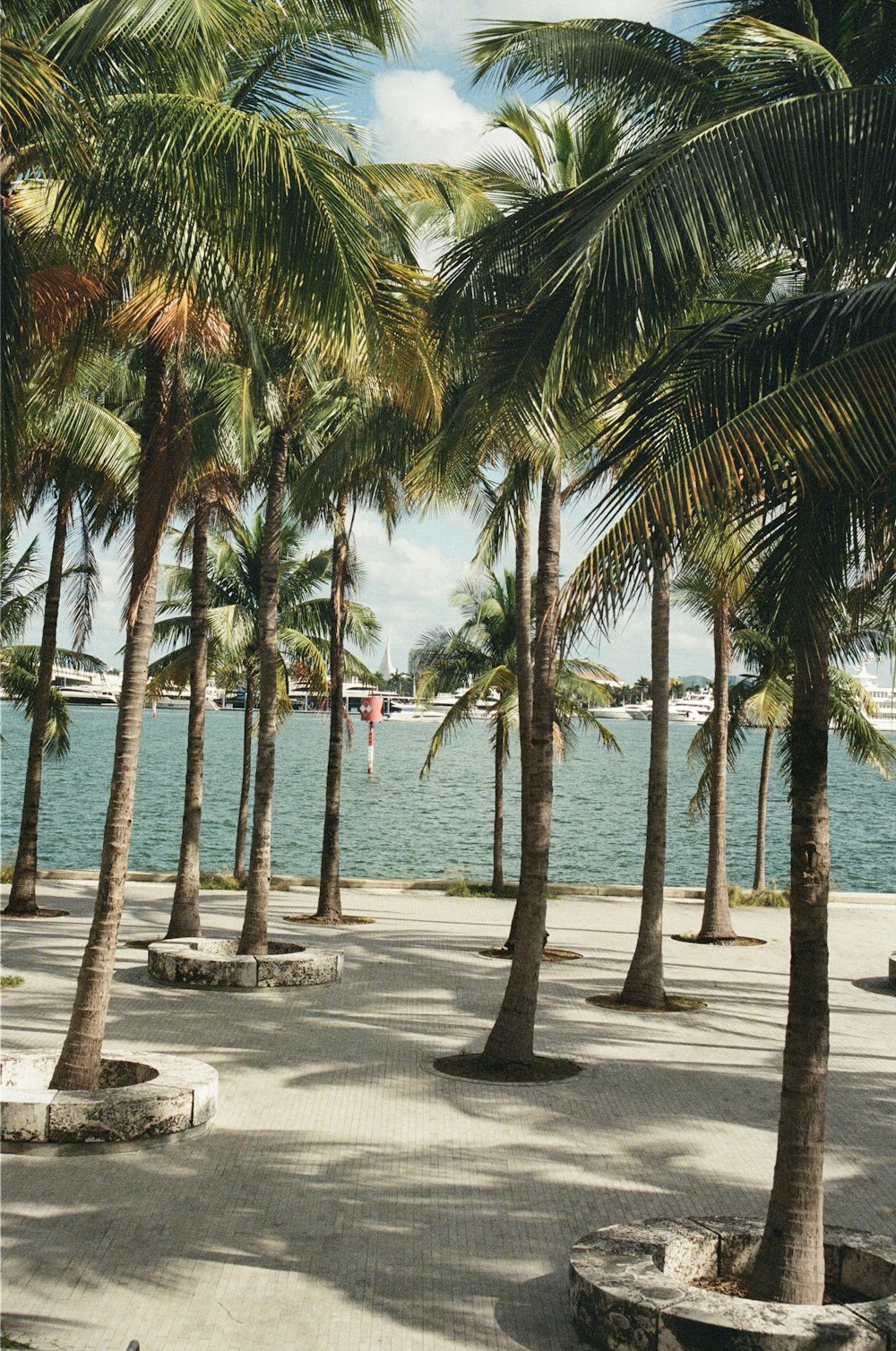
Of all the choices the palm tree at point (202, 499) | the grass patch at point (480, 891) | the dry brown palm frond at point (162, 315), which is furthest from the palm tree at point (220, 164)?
the grass patch at point (480, 891)

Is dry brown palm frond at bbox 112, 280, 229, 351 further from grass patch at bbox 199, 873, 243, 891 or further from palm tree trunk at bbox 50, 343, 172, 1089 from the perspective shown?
grass patch at bbox 199, 873, 243, 891

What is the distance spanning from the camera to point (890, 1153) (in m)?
8.91

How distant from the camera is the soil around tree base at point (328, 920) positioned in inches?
788

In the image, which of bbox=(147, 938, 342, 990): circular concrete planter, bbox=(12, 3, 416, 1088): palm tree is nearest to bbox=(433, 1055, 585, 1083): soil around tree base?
bbox=(147, 938, 342, 990): circular concrete planter

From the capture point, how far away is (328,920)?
20.1 meters

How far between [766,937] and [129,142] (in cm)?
1659

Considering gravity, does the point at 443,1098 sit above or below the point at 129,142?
below

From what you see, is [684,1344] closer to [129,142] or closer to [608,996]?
[129,142]

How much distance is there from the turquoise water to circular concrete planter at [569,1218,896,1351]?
18928mm

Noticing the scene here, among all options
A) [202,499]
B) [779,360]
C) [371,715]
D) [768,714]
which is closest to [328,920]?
[202,499]

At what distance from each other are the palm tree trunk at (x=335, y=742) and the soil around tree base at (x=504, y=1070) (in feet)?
29.8

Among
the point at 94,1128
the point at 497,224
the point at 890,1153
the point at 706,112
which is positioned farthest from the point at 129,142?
the point at 890,1153

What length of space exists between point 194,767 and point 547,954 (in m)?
5.35

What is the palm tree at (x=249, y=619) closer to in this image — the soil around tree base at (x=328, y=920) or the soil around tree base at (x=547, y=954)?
the soil around tree base at (x=328, y=920)
